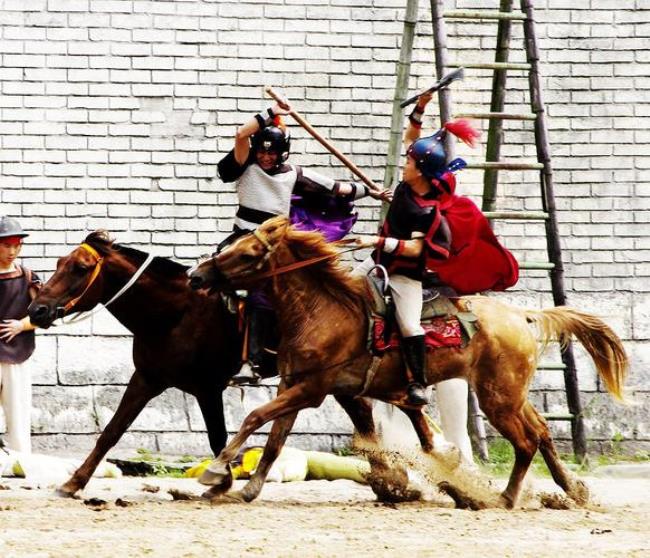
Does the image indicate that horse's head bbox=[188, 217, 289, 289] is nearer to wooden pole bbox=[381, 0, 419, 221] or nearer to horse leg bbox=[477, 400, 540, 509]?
horse leg bbox=[477, 400, 540, 509]

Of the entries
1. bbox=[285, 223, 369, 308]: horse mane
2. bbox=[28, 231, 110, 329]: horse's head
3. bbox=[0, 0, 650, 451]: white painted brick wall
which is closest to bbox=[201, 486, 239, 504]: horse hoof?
bbox=[285, 223, 369, 308]: horse mane

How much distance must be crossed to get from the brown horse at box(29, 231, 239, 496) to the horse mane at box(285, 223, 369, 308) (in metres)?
0.74

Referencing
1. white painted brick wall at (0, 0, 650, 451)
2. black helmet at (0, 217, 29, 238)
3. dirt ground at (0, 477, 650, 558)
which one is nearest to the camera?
dirt ground at (0, 477, 650, 558)

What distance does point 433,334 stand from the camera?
8773 millimetres

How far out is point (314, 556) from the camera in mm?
6633

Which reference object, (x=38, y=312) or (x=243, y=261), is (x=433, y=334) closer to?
(x=243, y=261)

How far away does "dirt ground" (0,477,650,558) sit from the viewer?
6805 mm

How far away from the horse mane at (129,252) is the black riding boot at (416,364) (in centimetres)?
150

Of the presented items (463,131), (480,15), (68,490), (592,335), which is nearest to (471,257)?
(463,131)

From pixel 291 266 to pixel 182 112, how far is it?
368cm

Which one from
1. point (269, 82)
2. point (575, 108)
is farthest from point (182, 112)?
point (575, 108)

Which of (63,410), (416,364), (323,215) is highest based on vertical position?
(323,215)

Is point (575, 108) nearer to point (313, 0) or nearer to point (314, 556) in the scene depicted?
point (313, 0)

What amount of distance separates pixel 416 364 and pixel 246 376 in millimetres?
1125
